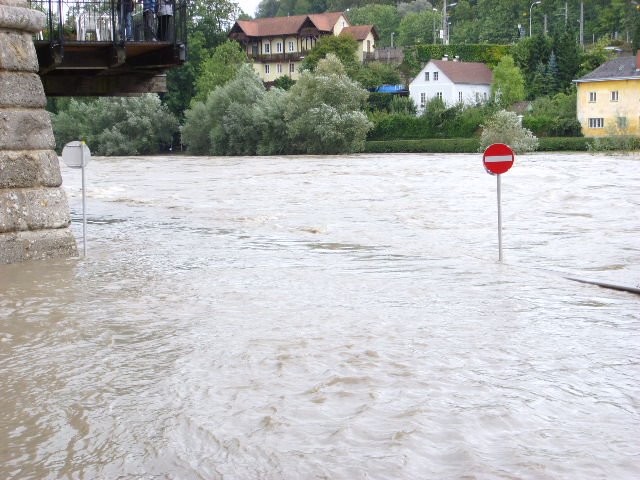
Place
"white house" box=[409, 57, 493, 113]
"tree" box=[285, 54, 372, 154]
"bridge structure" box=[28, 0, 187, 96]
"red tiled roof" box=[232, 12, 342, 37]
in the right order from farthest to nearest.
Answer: "red tiled roof" box=[232, 12, 342, 37] → "white house" box=[409, 57, 493, 113] → "tree" box=[285, 54, 372, 154] → "bridge structure" box=[28, 0, 187, 96]

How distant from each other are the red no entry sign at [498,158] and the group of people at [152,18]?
7.29 m

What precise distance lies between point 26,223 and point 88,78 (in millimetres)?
9098

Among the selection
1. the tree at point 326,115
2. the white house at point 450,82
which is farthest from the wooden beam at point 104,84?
the white house at point 450,82

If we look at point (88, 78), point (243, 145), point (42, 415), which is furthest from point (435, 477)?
point (243, 145)

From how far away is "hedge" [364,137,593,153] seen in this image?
2356 inches

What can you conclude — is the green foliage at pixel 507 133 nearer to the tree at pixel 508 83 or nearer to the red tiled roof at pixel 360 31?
the tree at pixel 508 83

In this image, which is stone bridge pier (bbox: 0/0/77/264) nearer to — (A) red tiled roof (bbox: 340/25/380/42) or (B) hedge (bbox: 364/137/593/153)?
(B) hedge (bbox: 364/137/593/153)

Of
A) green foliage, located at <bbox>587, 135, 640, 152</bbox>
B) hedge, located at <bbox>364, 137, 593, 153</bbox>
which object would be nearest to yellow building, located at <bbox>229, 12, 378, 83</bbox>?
hedge, located at <bbox>364, 137, 593, 153</bbox>

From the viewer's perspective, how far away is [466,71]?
287 feet

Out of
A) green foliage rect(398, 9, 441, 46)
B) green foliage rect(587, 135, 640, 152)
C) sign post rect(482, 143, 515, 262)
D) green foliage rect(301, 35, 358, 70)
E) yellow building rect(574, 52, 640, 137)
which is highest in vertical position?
green foliage rect(398, 9, 441, 46)

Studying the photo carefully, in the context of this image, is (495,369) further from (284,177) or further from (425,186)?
(284,177)

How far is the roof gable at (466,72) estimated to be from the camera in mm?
85125

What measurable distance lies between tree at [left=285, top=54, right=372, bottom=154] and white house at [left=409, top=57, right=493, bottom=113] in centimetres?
2434

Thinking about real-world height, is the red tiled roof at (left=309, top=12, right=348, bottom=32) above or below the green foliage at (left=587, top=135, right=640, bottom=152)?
above
